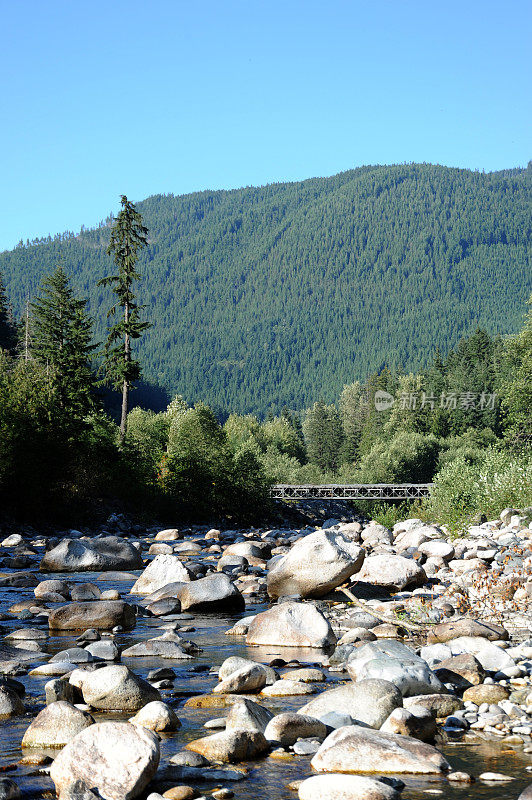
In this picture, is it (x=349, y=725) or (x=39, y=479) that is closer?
(x=349, y=725)

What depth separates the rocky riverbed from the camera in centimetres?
519

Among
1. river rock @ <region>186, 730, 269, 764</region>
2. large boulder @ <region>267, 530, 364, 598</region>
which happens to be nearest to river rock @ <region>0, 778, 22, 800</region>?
river rock @ <region>186, 730, 269, 764</region>

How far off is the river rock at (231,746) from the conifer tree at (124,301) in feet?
110

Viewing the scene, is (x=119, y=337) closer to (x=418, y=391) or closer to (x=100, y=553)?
(x=100, y=553)

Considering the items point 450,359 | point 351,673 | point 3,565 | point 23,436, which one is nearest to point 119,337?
point 23,436

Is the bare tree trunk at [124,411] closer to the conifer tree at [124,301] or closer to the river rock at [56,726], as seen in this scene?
the conifer tree at [124,301]

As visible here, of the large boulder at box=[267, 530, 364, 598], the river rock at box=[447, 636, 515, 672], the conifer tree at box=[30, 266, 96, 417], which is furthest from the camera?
the conifer tree at box=[30, 266, 96, 417]

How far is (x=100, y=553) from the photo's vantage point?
1767 cm

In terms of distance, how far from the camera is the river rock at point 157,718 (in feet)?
20.7

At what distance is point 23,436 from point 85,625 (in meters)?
18.8

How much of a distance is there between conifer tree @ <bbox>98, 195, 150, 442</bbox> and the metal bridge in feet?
64.4

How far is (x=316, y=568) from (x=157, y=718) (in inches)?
296
